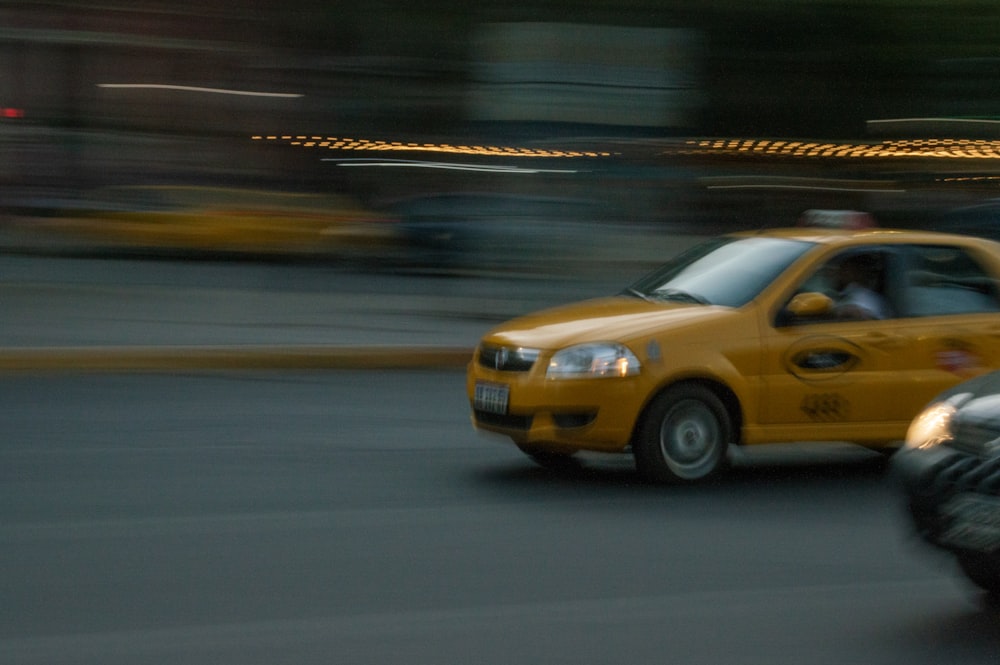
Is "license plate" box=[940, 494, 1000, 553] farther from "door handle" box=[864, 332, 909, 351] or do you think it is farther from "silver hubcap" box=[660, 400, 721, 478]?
"door handle" box=[864, 332, 909, 351]

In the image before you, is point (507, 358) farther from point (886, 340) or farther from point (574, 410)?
point (886, 340)

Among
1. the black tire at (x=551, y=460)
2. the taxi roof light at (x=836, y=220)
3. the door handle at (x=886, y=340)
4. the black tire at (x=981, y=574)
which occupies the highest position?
the taxi roof light at (x=836, y=220)

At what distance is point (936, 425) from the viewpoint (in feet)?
18.2

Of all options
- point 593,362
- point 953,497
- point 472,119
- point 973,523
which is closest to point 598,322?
point 593,362

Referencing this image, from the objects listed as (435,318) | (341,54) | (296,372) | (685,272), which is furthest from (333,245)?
(685,272)

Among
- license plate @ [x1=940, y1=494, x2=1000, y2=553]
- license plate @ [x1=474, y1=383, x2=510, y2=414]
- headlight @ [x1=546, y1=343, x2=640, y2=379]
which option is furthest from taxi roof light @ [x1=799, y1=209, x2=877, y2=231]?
license plate @ [x1=940, y1=494, x2=1000, y2=553]

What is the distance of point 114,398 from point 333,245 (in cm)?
1714

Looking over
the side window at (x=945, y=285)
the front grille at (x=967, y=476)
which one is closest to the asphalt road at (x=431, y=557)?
the front grille at (x=967, y=476)

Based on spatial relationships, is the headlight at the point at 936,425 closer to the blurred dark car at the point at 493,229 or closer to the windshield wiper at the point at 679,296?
the windshield wiper at the point at 679,296

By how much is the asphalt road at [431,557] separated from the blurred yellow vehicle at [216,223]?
17.6m

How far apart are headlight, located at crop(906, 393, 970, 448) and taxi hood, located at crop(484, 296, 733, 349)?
8.43 ft

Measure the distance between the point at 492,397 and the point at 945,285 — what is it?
2.60 meters

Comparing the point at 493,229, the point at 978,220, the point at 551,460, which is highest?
the point at 551,460

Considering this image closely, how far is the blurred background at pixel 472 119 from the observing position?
2761 centimetres
